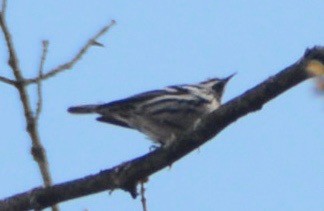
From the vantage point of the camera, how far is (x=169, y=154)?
4.45 metres

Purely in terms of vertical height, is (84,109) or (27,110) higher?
(84,109)

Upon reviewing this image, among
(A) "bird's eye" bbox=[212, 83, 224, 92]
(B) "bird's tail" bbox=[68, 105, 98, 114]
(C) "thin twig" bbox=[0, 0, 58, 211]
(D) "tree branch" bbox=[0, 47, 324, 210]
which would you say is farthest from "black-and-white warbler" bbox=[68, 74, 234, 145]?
(C) "thin twig" bbox=[0, 0, 58, 211]

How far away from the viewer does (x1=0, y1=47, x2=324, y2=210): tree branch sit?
3668 millimetres

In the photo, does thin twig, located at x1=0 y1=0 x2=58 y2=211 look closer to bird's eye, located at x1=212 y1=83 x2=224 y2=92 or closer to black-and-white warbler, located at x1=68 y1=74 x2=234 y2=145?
black-and-white warbler, located at x1=68 y1=74 x2=234 y2=145

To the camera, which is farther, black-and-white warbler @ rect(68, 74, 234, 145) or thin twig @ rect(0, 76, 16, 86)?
black-and-white warbler @ rect(68, 74, 234, 145)

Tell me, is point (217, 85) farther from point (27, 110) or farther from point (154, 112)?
point (27, 110)

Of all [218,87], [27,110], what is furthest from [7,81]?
[218,87]

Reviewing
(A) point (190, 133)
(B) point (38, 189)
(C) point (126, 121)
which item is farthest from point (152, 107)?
(A) point (190, 133)

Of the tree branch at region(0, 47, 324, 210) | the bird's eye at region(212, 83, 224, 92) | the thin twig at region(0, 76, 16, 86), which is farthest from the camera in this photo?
the bird's eye at region(212, 83, 224, 92)

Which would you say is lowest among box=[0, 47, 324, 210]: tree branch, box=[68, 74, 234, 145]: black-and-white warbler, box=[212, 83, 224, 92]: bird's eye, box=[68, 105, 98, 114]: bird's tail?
box=[0, 47, 324, 210]: tree branch

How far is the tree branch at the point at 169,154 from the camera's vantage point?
3668 mm

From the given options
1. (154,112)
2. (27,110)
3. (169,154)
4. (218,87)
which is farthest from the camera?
(218,87)

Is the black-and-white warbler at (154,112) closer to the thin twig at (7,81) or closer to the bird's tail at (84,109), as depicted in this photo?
the bird's tail at (84,109)

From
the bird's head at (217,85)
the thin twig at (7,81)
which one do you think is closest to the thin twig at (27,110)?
the thin twig at (7,81)
